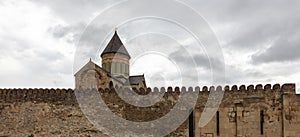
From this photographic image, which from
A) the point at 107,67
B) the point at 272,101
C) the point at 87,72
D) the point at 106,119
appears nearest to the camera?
the point at 272,101

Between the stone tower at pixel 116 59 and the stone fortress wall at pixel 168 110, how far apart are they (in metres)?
15.6

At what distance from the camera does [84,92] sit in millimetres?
15641

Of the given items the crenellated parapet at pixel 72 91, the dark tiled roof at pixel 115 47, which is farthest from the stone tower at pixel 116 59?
the crenellated parapet at pixel 72 91

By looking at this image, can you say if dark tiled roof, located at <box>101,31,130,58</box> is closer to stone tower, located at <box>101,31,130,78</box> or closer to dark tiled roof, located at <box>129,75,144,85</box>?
stone tower, located at <box>101,31,130,78</box>

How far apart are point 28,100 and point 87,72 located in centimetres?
1096

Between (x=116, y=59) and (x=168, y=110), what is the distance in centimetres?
1811

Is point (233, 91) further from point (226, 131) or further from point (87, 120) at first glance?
point (87, 120)

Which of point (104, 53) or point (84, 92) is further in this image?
point (104, 53)

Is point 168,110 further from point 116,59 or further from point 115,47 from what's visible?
point 115,47

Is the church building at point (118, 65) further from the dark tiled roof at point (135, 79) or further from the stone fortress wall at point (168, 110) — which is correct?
the stone fortress wall at point (168, 110)

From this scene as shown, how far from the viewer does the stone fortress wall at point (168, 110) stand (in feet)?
44.0

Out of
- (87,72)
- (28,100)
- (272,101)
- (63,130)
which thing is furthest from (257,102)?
(87,72)

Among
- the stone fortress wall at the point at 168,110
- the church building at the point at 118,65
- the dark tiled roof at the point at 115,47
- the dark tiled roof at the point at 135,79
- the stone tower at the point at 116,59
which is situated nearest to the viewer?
the stone fortress wall at the point at 168,110

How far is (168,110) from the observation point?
1456cm
